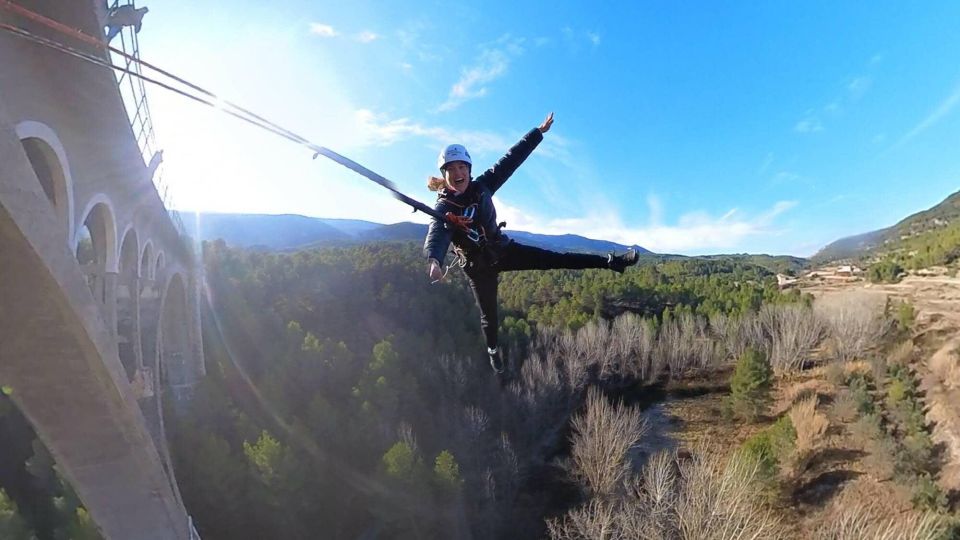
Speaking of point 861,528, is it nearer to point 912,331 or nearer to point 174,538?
point 174,538

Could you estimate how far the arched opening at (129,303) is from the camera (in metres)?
10.5

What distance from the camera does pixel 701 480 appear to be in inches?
679

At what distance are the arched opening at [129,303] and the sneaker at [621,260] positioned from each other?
10108mm

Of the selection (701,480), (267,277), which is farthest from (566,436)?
(267,277)

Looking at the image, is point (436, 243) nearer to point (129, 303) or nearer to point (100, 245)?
point (100, 245)

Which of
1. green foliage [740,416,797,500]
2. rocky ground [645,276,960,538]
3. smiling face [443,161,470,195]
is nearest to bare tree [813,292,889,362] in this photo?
rocky ground [645,276,960,538]

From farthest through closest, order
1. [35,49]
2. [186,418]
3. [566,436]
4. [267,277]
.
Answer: [267,277] < [566,436] < [186,418] < [35,49]

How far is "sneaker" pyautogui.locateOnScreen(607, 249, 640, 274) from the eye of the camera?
15.5 feet

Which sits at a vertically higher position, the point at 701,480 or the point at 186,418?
the point at 186,418

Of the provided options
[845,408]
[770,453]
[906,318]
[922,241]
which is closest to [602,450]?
[770,453]

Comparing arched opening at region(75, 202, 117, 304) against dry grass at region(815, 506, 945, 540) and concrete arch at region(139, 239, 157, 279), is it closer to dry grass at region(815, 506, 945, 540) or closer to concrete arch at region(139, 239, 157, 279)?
concrete arch at region(139, 239, 157, 279)

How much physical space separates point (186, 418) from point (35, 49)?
15329 millimetres

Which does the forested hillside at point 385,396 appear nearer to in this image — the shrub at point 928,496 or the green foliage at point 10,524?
the green foliage at point 10,524

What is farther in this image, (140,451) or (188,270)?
(188,270)
